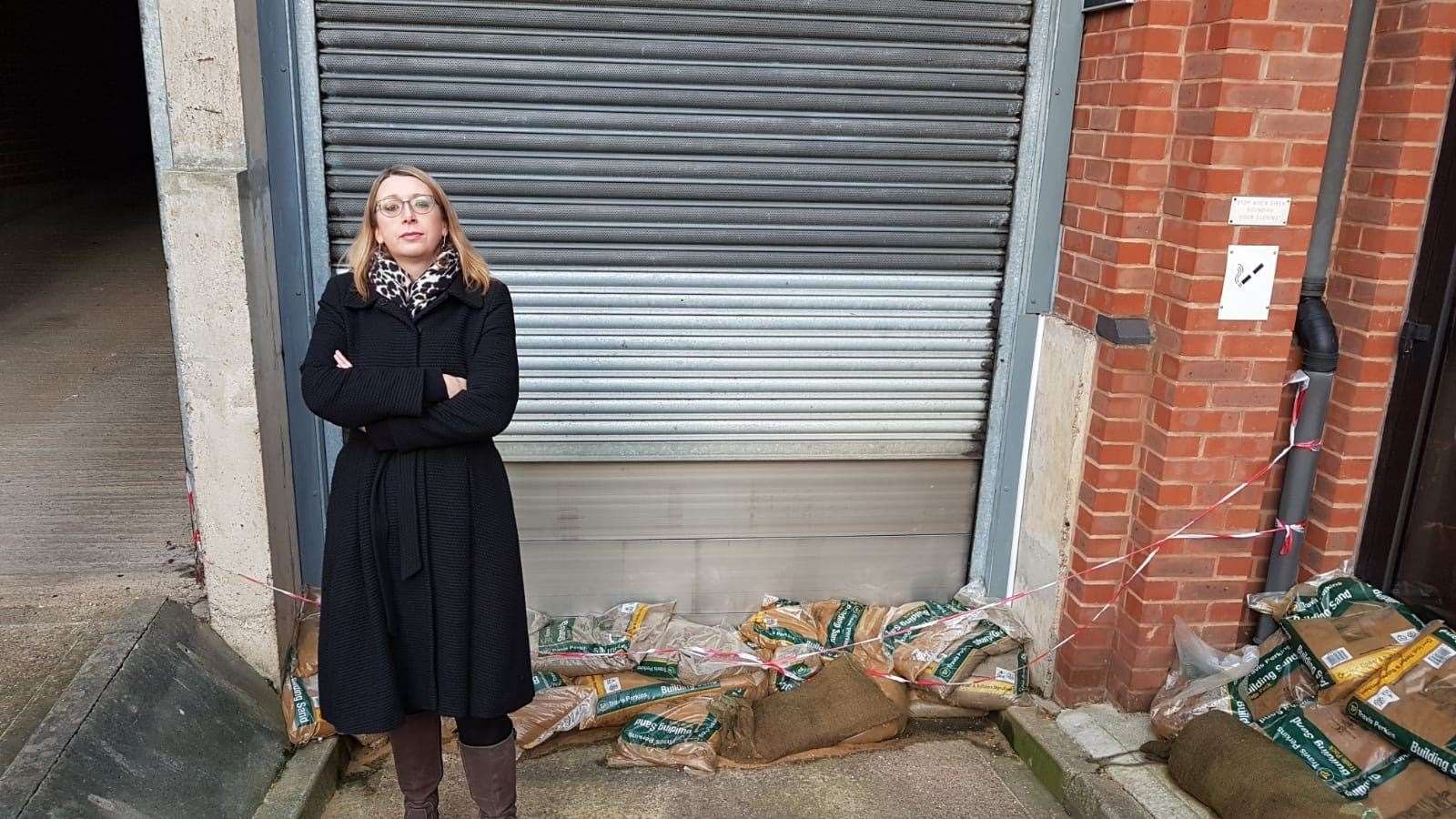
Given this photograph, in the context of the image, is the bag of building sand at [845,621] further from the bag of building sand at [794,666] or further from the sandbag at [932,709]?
the sandbag at [932,709]

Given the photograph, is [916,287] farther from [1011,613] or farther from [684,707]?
[684,707]

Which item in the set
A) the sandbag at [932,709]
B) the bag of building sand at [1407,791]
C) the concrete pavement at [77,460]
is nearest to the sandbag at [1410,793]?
the bag of building sand at [1407,791]

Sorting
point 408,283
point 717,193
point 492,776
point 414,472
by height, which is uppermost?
point 717,193

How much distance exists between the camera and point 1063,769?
333 cm

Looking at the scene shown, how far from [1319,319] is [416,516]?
2964mm

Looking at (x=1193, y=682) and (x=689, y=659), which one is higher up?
(x=1193, y=682)

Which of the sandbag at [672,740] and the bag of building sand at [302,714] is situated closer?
the bag of building sand at [302,714]

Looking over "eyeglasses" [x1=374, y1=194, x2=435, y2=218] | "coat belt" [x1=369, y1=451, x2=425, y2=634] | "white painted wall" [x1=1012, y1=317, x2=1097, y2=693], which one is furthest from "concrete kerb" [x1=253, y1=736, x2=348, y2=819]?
"white painted wall" [x1=1012, y1=317, x2=1097, y2=693]

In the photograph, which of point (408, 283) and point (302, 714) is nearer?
point (408, 283)

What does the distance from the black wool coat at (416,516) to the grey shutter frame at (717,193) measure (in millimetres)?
1001

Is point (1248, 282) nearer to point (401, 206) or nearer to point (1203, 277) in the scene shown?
point (1203, 277)

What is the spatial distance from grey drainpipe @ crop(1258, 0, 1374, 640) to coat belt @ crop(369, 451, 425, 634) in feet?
9.47

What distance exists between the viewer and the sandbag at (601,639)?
379cm

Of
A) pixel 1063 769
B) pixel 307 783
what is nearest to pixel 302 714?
pixel 307 783
